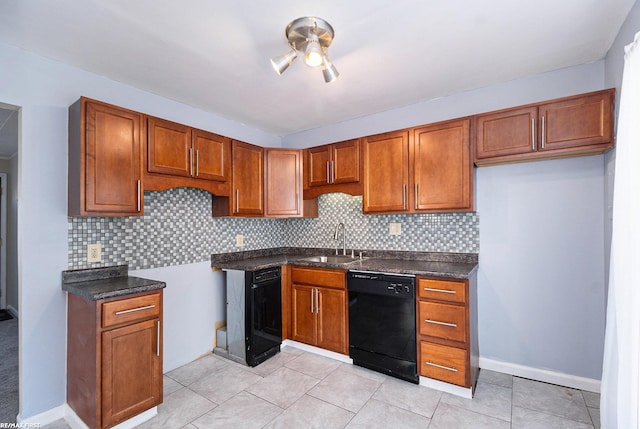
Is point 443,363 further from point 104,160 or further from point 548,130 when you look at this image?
point 104,160

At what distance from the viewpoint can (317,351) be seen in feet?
10.0

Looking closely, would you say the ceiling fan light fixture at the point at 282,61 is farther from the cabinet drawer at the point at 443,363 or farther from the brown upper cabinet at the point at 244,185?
the cabinet drawer at the point at 443,363

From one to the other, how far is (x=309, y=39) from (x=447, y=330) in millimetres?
2320

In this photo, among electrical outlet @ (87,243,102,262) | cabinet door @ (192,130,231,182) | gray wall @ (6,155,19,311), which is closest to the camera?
electrical outlet @ (87,243,102,262)

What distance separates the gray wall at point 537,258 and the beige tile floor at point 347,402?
0.29 meters

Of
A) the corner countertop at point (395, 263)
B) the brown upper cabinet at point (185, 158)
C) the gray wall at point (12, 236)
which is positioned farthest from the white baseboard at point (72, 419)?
the gray wall at point (12, 236)

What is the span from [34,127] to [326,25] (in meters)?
2.10

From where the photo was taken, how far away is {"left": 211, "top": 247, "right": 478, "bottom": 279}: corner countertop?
7.97 ft

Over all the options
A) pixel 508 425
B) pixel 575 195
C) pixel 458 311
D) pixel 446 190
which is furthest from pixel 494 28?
pixel 508 425

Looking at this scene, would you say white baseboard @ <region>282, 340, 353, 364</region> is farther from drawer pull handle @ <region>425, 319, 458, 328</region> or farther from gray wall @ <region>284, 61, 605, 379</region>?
gray wall @ <region>284, 61, 605, 379</region>

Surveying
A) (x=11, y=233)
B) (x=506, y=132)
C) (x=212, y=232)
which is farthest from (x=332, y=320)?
(x=11, y=233)

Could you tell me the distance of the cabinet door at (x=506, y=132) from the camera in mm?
2283

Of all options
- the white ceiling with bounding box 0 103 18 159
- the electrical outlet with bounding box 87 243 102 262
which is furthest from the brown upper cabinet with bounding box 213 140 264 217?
the white ceiling with bounding box 0 103 18 159

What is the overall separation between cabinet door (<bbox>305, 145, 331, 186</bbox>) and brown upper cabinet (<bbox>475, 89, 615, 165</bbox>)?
1498 mm
